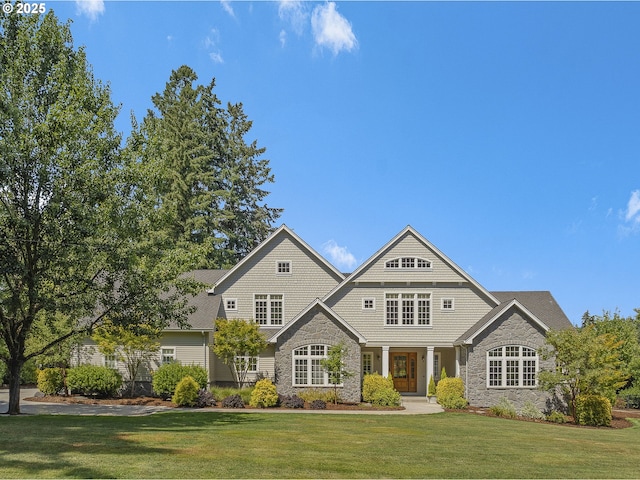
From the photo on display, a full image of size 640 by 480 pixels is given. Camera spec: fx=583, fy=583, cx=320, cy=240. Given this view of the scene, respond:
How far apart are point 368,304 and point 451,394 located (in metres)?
6.58

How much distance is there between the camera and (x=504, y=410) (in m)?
23.6

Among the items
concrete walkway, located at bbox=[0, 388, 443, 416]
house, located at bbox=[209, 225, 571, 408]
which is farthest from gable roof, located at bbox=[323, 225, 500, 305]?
concrete walkway, located at bbox=[0, 388, 443, 416]

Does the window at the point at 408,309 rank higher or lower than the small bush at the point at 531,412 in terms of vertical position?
higher

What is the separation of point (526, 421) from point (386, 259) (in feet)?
34.8

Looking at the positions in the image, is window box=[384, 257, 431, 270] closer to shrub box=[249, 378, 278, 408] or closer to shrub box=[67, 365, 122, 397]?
shrub box=[249, 378, 278, 408]

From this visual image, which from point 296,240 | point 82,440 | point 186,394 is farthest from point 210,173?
point 82,440

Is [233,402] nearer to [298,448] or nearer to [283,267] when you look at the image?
[283,267]

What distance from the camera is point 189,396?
23.9 meters

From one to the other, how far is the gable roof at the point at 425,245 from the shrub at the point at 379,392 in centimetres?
512

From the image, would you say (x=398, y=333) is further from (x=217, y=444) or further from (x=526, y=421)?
(x=217, y=444)

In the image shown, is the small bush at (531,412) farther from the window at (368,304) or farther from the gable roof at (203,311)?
the gable roof at (203,311)

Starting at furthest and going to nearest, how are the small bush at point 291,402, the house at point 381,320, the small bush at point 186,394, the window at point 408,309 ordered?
the window at point 408,309 → the house at point 381,320 → the small bush at point 291,402 → the small bush at point 186,394

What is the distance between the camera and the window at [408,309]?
2967cm

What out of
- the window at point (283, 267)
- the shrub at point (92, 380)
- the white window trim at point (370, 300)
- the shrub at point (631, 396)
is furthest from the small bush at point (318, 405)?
the shrub at point (631, 396)
